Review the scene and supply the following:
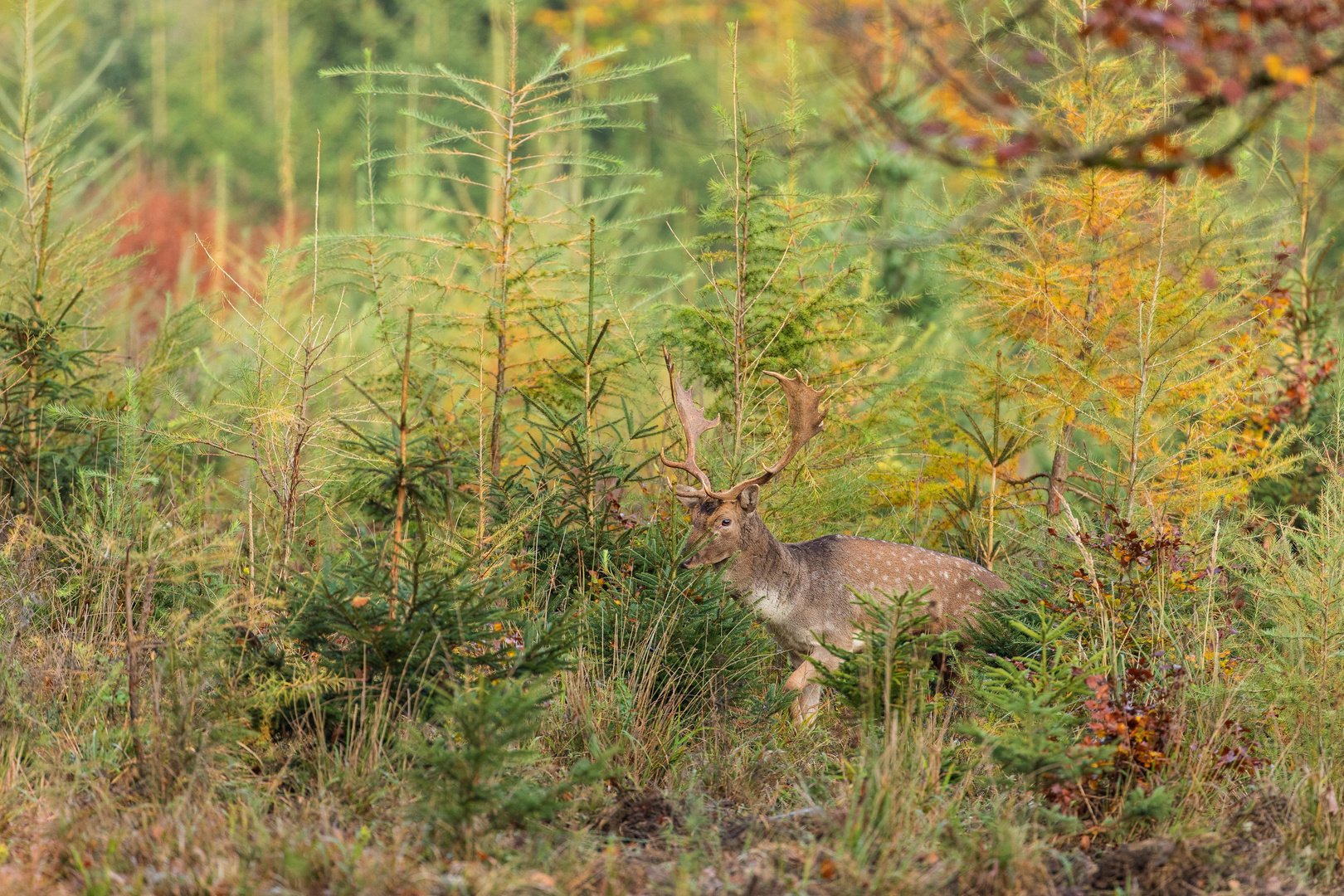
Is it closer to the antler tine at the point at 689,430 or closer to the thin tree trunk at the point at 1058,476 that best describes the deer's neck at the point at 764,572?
the antler tine at the point at 689,430

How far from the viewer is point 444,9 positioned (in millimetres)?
28500

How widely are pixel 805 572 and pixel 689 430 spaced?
99cm

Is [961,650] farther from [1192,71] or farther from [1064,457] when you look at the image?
[1192,71]

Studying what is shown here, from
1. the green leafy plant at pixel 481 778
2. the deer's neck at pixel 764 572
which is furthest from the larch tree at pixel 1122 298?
the green leafy plant at pixel 481 778

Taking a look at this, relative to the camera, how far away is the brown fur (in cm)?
646

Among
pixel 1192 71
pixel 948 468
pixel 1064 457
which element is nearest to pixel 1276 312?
pixel 1064 457

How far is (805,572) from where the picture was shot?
663cm

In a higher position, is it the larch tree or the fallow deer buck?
the larch tree

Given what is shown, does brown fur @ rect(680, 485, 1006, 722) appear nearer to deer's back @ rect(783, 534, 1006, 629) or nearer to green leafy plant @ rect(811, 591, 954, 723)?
deer's back @ rect(783, 534, 1006, 629)

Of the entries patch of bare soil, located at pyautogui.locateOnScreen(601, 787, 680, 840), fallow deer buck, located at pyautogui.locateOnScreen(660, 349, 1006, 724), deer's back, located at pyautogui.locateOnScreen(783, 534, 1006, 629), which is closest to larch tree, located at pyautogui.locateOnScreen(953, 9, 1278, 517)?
deer's back, located at pyautogui.locateOnScreen(783, 534, 1006, 629)

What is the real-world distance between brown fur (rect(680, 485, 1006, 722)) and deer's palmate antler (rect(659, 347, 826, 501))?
56mm

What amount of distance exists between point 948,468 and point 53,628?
5.21m

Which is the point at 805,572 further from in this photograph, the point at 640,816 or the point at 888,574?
the point at 640,816

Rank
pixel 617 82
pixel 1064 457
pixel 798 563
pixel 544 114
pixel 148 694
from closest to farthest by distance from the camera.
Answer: pixel 148 694 < pixel 798 563 < pixel 544 114 < pixel 1064 457 < pixel 617 82
